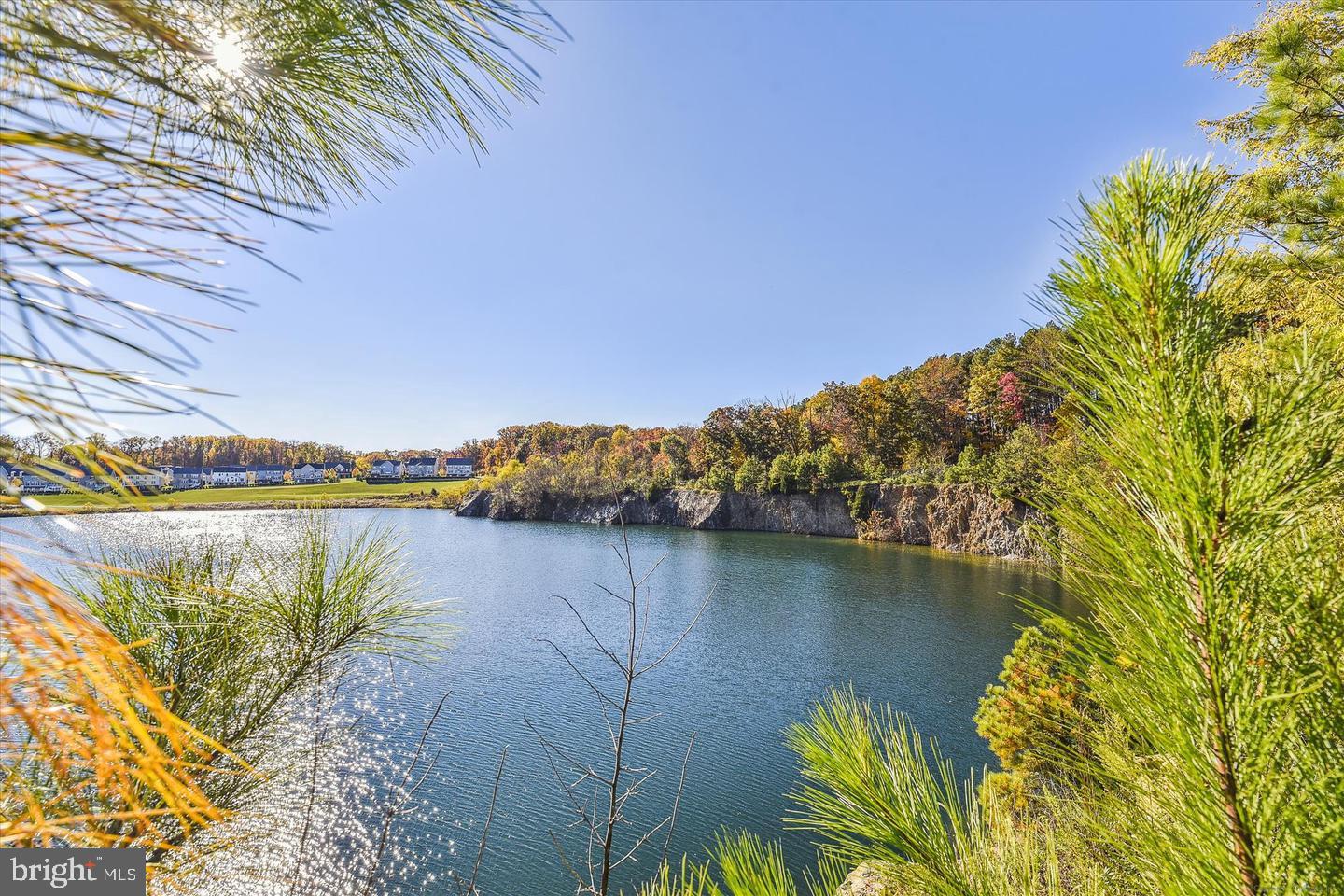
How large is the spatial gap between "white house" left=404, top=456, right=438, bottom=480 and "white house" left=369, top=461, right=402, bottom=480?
3.94ft

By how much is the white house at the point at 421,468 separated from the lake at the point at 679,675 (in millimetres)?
62642

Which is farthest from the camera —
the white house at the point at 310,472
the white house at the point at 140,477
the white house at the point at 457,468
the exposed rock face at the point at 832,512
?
the white house at the point at 457,468

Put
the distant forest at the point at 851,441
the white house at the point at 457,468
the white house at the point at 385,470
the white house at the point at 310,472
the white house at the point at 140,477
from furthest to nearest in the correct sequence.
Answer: the white house at the point at 457,468 < the white house at the point at 385,470 < the white house at the point at 310,472 < the distant forest at the point at 851,441 < the white house at the point at 140,477

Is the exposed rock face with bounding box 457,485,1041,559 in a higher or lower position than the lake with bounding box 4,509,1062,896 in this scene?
higher

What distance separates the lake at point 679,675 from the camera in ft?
21.4

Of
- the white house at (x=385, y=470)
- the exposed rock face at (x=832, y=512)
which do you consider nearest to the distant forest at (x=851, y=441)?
the exposed rock face at (x=832, y=512)

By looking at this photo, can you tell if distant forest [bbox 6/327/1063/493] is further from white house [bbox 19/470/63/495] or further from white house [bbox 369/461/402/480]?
white house [bbox 369/461/402/480]

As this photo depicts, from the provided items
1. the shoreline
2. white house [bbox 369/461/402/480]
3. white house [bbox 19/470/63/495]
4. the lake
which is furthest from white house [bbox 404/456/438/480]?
white house [bbox 19/470/63/495]

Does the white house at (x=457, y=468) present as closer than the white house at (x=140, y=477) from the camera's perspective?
No

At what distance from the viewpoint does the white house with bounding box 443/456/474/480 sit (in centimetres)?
7894

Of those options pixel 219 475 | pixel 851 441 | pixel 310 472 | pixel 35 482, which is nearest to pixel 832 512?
pixel 851 441

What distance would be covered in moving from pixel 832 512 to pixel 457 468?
206ft

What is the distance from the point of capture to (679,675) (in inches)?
478

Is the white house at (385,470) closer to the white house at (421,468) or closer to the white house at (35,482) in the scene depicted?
the white house at (421,468)
